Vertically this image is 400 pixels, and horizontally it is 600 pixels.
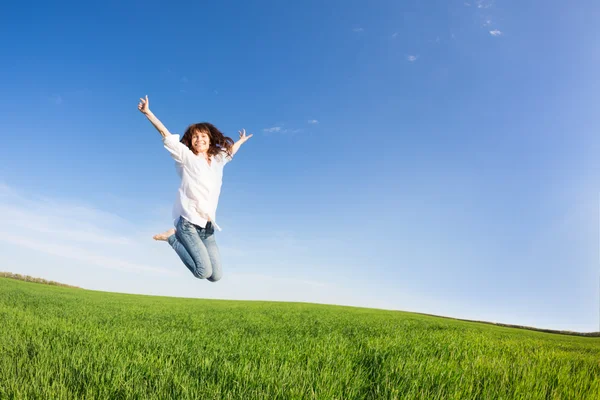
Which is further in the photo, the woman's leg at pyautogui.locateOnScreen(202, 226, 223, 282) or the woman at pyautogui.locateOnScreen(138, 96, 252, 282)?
the woman's leg at pyautogui.locateOnScreen(202, 226, 223, 282)

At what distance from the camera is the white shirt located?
15.9 feet

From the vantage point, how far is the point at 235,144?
225 inches

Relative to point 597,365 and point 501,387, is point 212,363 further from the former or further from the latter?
point 597,365

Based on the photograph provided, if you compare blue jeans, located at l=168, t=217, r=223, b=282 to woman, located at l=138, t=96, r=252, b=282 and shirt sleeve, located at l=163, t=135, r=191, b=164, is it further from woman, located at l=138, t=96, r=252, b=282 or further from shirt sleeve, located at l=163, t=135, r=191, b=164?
shirt sleeve, located at l=163, t=135, r=191, b=164

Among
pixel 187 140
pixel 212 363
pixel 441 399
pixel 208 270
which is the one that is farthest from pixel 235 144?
pixel 441 399

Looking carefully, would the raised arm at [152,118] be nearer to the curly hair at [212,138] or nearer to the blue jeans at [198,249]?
the curly hair at [212,138]

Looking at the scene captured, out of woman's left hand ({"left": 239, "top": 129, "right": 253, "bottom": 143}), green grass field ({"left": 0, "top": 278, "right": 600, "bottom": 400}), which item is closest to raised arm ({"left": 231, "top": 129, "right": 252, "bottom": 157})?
woman's left hand ({"left": 239, "top": 129, "right": 253, "bottom": 143})

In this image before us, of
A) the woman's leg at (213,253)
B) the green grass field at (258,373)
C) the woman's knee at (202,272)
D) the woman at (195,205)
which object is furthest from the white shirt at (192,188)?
the green grass field at (258,373)

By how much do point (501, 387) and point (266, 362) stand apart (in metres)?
2.47

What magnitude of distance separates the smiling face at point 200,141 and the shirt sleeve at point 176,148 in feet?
0.71

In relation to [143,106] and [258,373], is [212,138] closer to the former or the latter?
[143,106]

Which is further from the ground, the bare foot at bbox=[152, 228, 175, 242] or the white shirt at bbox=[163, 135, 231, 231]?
the white shirt at bbox=[163, 135, 231, 231]

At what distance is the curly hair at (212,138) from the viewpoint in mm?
5273

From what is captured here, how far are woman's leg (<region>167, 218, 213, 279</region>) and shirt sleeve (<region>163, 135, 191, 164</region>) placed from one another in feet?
2.67
